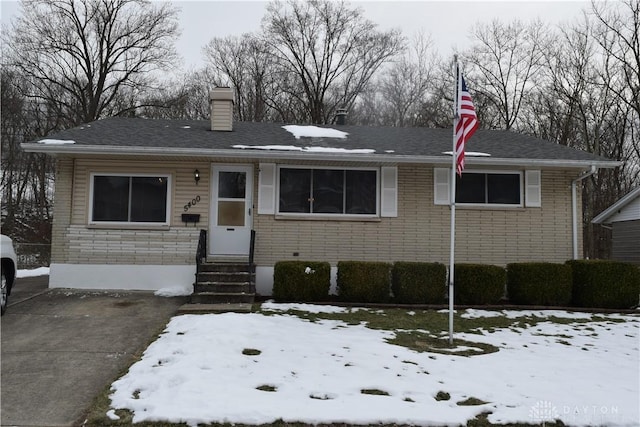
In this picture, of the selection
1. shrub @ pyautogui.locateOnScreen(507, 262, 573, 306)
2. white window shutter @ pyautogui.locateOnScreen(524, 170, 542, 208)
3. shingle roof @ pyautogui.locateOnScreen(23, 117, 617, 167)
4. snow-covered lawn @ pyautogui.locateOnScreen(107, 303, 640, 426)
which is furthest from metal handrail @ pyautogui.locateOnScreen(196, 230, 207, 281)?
white window shutter @ pyautogui.locateOnScreen(524, 170, 542, 208)

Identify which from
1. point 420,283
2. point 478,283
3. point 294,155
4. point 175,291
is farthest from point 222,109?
point 478,283

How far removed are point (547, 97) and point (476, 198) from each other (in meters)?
17.5

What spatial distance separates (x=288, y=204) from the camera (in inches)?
384

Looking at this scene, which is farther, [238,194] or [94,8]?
[94,8]

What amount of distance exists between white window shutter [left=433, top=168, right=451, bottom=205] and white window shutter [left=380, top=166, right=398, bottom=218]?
897mm

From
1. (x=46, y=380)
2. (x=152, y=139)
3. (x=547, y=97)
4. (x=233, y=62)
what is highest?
(x=233, y=62)

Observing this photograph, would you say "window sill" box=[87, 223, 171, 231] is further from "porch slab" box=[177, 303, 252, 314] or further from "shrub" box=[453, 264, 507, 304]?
"shrub" box=[453, 264, 507, 304]

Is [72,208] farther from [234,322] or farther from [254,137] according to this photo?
[234,322]

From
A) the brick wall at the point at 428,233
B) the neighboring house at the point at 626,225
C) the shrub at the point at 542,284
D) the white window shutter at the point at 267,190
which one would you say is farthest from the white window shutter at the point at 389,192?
the neighboring house at the point at 626,225

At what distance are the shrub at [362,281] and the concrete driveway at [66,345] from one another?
3168 mm

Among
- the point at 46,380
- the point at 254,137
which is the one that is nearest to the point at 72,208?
the point at 254,137

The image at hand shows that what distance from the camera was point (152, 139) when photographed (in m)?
9.68

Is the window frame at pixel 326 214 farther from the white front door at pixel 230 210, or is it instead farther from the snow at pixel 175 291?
the snow at pixel 175 291

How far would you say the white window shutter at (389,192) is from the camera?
9797mm
